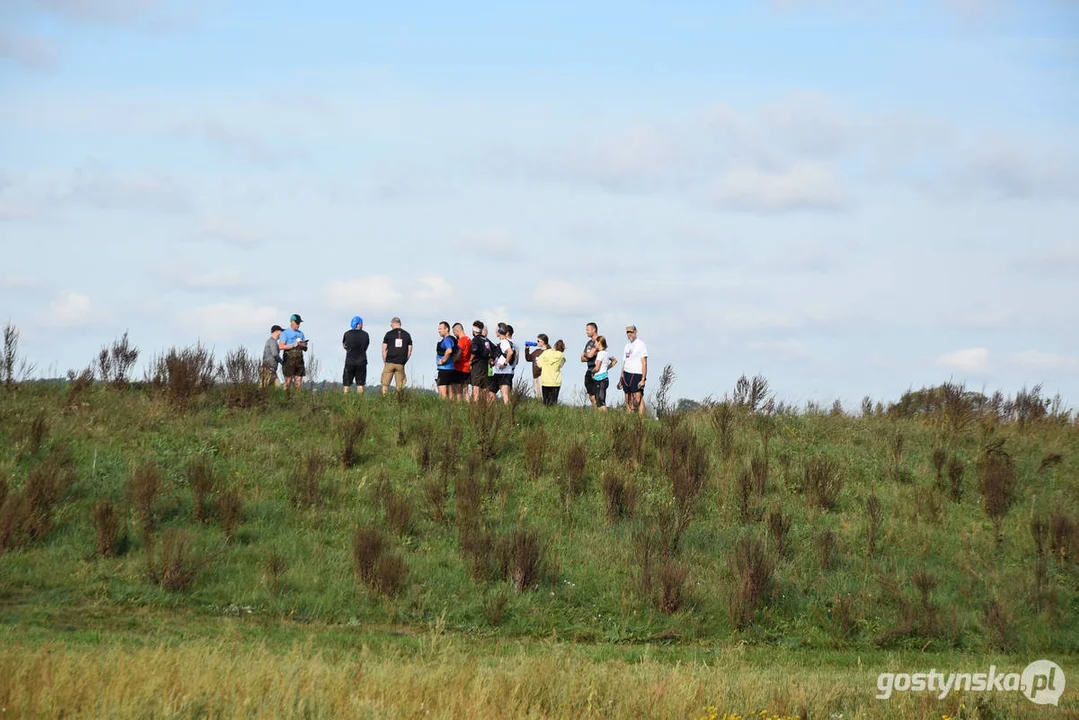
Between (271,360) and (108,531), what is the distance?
26.2 ft

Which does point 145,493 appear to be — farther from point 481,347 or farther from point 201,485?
point 481,347

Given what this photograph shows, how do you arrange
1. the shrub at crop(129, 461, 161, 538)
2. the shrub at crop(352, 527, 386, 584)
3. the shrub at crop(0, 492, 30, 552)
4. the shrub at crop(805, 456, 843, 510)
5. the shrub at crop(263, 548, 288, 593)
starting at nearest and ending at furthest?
the shrub at crop(263, 548, 288, 593)
the shrub at crop(352, 527, 386, 584)
the shrub at crop(0, 492, 30, 552)
the shrub at crop(129, 461, 161, 538)
the shrub at crop(805, 456, 843, 510)

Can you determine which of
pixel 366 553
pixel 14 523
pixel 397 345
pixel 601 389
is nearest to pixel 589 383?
pixel 601 389

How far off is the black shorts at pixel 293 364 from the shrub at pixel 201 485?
5.36m

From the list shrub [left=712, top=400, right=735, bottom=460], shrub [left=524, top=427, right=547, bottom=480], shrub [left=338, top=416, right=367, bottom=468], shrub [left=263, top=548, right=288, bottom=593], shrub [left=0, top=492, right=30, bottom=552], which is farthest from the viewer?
shrub [left=712, top=400, right=735, bottom=460]

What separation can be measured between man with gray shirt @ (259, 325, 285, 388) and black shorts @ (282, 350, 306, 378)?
217mm

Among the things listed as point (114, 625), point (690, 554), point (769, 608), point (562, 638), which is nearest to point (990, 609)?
point (769, 608)

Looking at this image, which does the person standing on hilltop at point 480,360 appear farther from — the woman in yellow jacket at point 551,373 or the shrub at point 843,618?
the shrub at point 843,618

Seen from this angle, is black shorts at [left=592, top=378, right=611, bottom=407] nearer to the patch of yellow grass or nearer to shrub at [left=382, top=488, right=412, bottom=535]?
shrub at [left=382, top=488, right=412, bottom=535]

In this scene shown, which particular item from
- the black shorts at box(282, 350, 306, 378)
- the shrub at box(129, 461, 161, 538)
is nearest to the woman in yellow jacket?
the black shorts at box(282, 350, 306, 378)

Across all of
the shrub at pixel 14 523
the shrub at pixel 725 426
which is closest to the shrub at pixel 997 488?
the shrub at pixel 725 426

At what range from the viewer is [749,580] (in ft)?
47.8

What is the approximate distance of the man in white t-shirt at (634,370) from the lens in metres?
22.6

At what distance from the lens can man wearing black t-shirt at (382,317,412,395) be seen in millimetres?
22703
